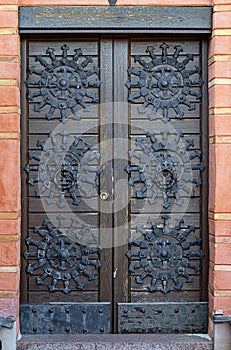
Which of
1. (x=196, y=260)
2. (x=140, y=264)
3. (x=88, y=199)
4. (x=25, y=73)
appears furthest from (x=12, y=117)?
(x=196, y=260)

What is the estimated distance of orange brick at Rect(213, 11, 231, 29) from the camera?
12.9 feet

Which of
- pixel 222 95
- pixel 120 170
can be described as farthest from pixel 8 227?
pixel 222 95

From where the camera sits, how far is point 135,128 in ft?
13.6

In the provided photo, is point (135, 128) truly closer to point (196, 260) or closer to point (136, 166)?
point (136, 166)

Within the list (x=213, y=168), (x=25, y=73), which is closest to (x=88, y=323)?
(x=213, y=168)

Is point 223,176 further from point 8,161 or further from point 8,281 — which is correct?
point 8,281

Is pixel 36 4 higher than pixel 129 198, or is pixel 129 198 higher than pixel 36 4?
pixel 36 4

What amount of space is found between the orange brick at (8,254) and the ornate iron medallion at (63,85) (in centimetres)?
96

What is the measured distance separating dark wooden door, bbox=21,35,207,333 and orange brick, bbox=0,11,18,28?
0.23m

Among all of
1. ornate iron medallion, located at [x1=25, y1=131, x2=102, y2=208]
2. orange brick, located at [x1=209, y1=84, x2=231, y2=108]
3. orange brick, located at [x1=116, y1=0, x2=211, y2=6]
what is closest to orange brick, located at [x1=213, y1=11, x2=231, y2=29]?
orange brick, located at [x1=116, y1=0, x2=211, y2=6]

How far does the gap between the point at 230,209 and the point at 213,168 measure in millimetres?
310

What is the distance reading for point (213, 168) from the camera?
399 cm

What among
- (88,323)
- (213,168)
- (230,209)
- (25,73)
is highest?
(25,73)

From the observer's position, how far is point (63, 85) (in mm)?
4137
